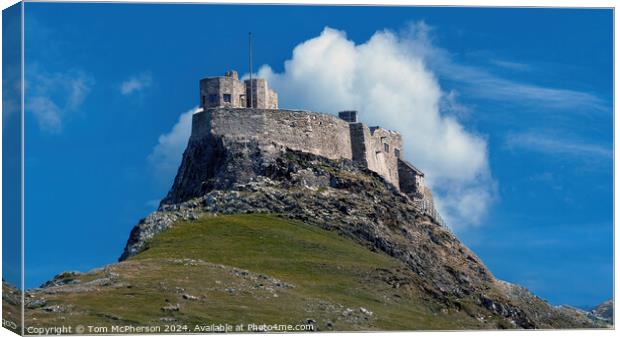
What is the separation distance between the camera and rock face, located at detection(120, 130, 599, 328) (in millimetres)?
127312

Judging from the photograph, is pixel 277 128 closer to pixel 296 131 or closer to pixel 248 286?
pixel 296 131

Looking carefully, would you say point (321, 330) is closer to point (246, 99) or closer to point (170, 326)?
point (170, 326)

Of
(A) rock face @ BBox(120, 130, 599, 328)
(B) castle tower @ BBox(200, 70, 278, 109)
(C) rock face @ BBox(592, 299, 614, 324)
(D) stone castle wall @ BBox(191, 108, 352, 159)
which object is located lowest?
(C) rock face @ BBox(592, 299, 614, 324)

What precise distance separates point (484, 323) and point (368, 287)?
8.17 meters

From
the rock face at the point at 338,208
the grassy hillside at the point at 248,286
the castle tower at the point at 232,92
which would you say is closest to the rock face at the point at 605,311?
the rock face at the point at 338,208

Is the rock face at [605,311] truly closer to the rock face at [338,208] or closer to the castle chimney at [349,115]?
the rock face at [338,208]

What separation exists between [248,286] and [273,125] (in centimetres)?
3230

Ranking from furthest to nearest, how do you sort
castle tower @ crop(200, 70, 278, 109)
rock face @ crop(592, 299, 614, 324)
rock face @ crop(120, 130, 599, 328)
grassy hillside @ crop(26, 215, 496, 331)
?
castle tower @ crop(200, 70, 278, 109), rock face @ crop(120, 130, 599, 328), rock face @ crop(592, 299, 614, 324), grassy hillside @ crop(26, 215, 496, 331)

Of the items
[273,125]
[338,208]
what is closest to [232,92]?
[273,125]

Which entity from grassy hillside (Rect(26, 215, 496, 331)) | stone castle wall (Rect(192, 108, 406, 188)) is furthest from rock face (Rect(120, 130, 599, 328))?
grassy hillside (Rect(26, 215, 496, 331))

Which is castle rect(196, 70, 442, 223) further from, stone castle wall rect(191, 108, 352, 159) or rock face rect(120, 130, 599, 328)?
rock face rect(120, 130, 599, 328)

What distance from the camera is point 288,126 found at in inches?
5615

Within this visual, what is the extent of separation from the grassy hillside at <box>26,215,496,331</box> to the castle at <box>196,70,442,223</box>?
11818 millimetres

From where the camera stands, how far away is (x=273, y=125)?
142 meters
